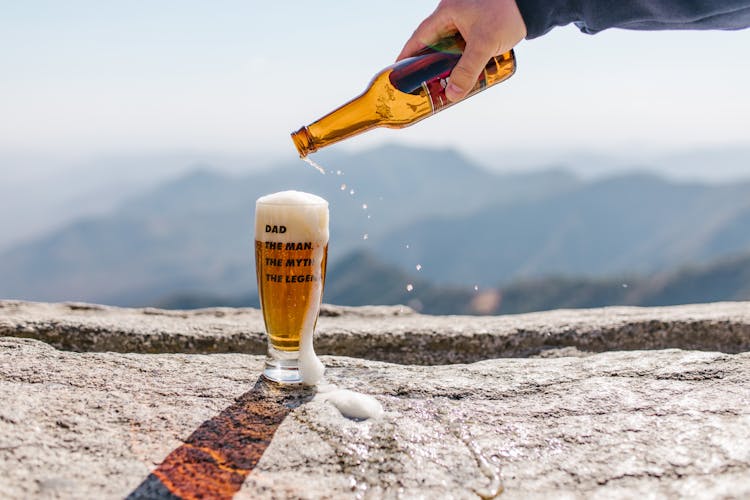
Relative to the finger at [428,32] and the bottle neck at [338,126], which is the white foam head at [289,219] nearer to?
the bottle neck at [338,126]

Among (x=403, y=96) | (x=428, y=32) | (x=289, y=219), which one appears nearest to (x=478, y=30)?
(x=428, y=32)

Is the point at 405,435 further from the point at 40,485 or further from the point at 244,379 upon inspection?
the point at 40,485

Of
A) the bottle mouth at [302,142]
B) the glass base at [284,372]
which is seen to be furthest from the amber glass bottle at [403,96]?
the glass base at [284,372]

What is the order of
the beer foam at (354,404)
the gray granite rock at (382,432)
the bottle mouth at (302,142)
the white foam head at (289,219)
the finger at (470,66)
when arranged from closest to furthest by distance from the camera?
the gray granite rock at (382,432), the beer foam at (354,404), the white foam head at (289,219), the finger at (470,66), the bottle mouth at (302,142)

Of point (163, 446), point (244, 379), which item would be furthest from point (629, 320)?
point (163, 446)

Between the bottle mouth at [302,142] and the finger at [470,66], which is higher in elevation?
the finger at [470,66]

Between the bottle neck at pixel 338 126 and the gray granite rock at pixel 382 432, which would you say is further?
the bottle neck at pixel 338 126

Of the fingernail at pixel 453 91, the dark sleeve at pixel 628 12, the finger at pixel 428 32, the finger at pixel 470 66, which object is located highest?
the dark sleeve at pixel 628 12
